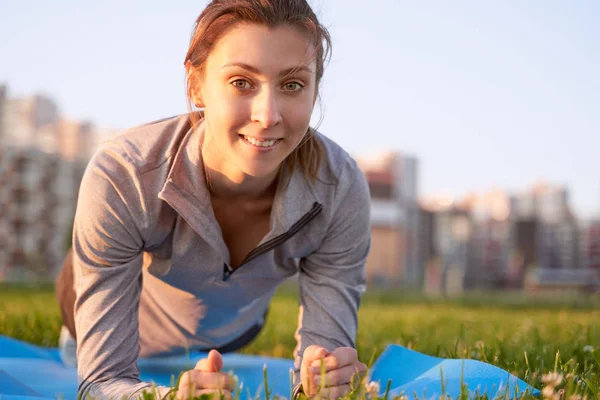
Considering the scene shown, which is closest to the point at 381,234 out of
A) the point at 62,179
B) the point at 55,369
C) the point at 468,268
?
the point at 468,268

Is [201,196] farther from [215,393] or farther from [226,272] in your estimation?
[215,393]

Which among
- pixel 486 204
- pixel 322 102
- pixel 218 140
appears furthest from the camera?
pixel 486 204

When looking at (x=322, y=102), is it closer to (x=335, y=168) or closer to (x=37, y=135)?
(x=335, y=168)

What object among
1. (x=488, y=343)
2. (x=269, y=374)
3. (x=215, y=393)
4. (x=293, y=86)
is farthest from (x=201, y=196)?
(x=488, y=343)

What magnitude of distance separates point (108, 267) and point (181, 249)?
215mm

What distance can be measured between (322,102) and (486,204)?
74451mm

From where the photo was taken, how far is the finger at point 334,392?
138 centimetres

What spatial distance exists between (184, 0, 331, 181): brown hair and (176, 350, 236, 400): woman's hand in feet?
2.52

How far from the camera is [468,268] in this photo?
56500 millimetres

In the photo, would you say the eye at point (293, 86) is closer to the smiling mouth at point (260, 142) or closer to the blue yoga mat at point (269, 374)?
the smiling mouth at point (260, 142)

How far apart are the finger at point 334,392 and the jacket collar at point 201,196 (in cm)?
50

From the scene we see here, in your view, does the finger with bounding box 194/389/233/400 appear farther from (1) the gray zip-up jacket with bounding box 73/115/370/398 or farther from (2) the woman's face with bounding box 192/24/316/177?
(2) the woman's face with bounding box 192/24/316/177

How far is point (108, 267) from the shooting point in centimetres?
169

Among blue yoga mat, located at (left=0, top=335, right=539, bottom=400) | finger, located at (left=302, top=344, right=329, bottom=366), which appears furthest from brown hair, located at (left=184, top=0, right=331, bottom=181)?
blue yoga mat, located at (left=0, top=335, right=539, bottom=400)
